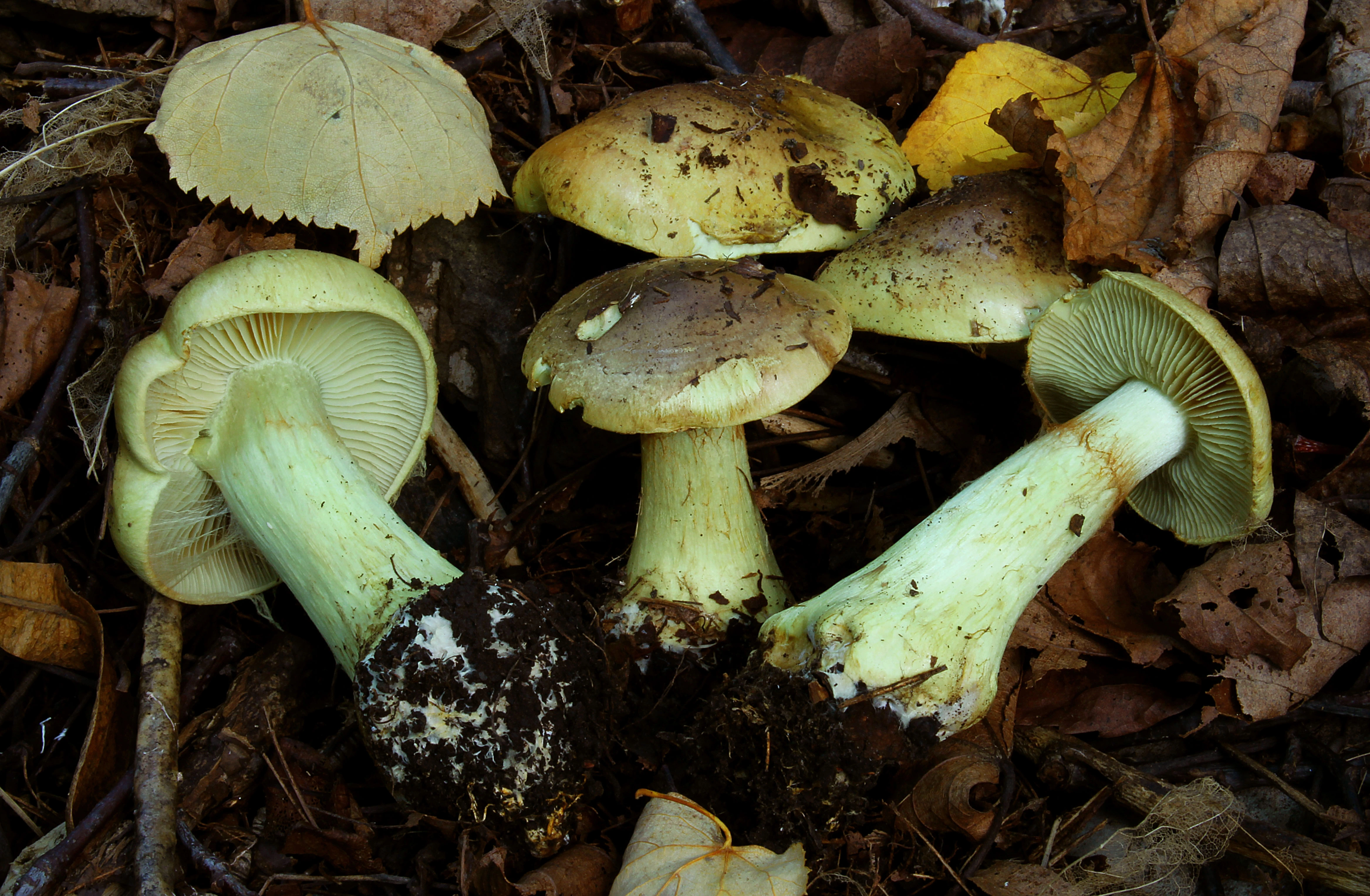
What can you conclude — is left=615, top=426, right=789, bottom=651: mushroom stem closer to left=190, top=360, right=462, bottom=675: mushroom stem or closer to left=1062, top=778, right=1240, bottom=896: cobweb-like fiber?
left=190, top=360, right=462, bottom=675: mushroom stem

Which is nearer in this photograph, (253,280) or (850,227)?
(253,280)

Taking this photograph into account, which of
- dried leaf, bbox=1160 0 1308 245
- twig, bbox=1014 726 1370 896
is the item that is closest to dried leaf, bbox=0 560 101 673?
twig, bbox=1014 726 1370 896

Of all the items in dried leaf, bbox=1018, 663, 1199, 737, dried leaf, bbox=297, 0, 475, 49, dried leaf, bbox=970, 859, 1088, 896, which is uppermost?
dried leaf, bbox=297, 0, 475, 49

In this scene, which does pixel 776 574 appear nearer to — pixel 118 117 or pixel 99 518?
pixel 99 518

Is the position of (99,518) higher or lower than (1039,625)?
higher

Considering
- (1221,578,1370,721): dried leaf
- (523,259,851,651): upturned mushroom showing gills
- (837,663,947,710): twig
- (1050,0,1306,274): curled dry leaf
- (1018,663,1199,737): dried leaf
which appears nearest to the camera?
(837,663,947,710): twig

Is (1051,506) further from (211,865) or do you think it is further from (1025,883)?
(211,865)

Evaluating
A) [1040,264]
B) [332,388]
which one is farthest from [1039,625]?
[332,388]
